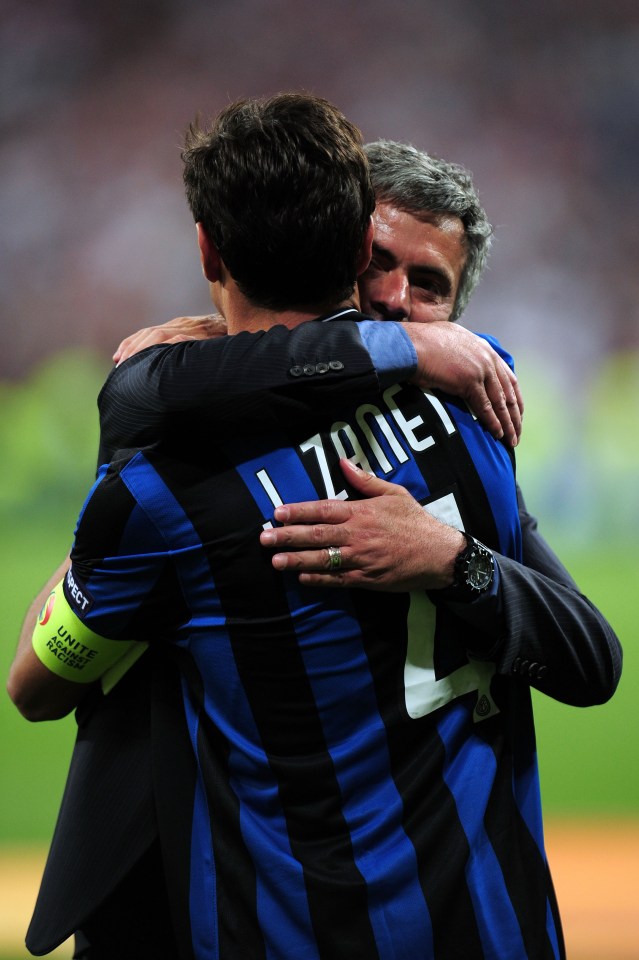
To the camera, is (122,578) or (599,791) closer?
(122,578)

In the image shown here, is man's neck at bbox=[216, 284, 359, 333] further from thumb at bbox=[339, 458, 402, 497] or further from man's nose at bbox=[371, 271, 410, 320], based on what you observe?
man's nose at bbox=[371, 271, 410, 320]

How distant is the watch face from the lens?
3.30ft

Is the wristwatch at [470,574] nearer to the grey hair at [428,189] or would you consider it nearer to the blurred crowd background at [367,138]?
the grey hair at [428,189]

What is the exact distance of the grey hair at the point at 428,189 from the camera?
1412 mm

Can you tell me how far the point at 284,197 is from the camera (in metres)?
1.00

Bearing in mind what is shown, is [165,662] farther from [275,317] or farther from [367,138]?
[367,138]

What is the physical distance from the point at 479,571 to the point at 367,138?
150 inches

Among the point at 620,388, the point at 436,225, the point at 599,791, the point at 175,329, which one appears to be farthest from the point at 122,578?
the point at 620,388

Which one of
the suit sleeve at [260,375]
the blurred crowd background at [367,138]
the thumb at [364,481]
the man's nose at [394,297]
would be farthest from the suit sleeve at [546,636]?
the blurred crowd background at [367,138]

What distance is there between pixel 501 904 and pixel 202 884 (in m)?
0.32

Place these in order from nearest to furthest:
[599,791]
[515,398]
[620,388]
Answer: [515,398] < [599,791] < [620,388]

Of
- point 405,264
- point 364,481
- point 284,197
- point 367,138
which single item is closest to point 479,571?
point 364,481

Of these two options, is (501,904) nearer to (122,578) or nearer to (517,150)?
(122,578)

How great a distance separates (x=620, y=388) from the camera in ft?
Result: 15.0
